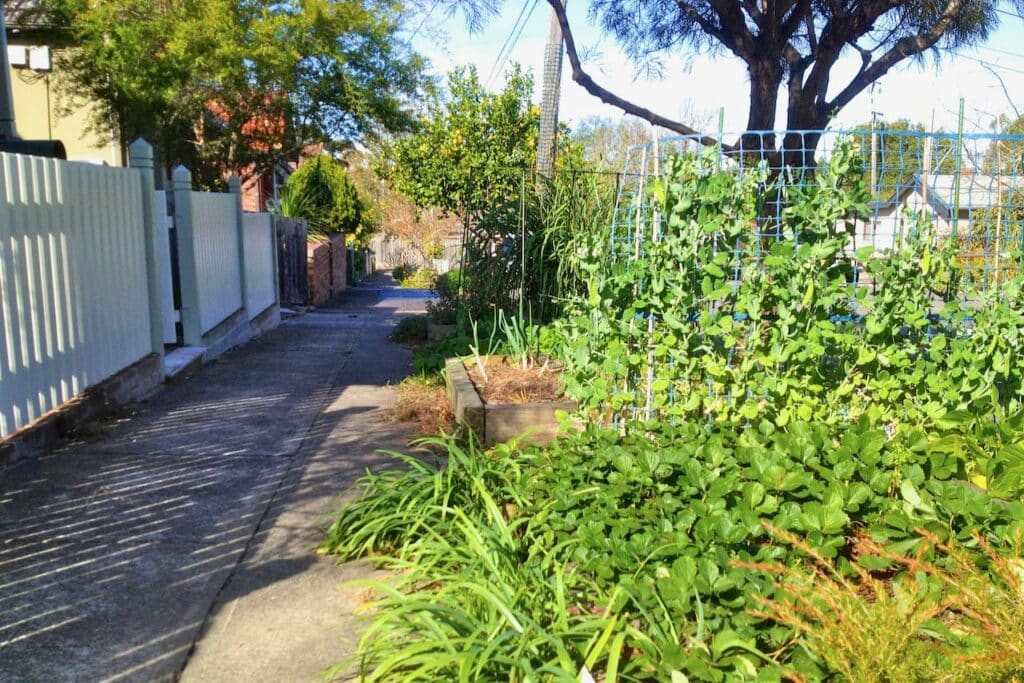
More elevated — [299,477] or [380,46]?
[380,46]

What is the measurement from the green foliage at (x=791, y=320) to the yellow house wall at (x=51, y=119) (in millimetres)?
16162

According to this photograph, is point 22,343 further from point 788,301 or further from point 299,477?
point 788,301

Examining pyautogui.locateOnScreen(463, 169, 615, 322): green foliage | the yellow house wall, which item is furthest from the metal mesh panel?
the yellow house wall

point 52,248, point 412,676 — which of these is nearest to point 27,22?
point 52,248

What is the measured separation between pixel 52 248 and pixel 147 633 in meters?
3.26

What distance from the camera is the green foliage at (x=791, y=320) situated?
4012mm

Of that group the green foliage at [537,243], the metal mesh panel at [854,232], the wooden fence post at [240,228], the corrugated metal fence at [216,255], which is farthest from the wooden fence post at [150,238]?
the metal mesh panel at [854,232]

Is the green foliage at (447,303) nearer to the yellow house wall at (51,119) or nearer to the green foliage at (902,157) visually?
the green foliage at (902,157)

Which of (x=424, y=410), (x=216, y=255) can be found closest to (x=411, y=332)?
(x=216, y=255)

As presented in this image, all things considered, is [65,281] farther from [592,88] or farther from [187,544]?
[592,88]

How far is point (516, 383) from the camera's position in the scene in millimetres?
5555

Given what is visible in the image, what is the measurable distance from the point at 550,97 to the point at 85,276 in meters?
4.72

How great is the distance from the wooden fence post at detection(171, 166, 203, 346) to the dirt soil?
364cm

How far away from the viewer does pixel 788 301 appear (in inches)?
157
